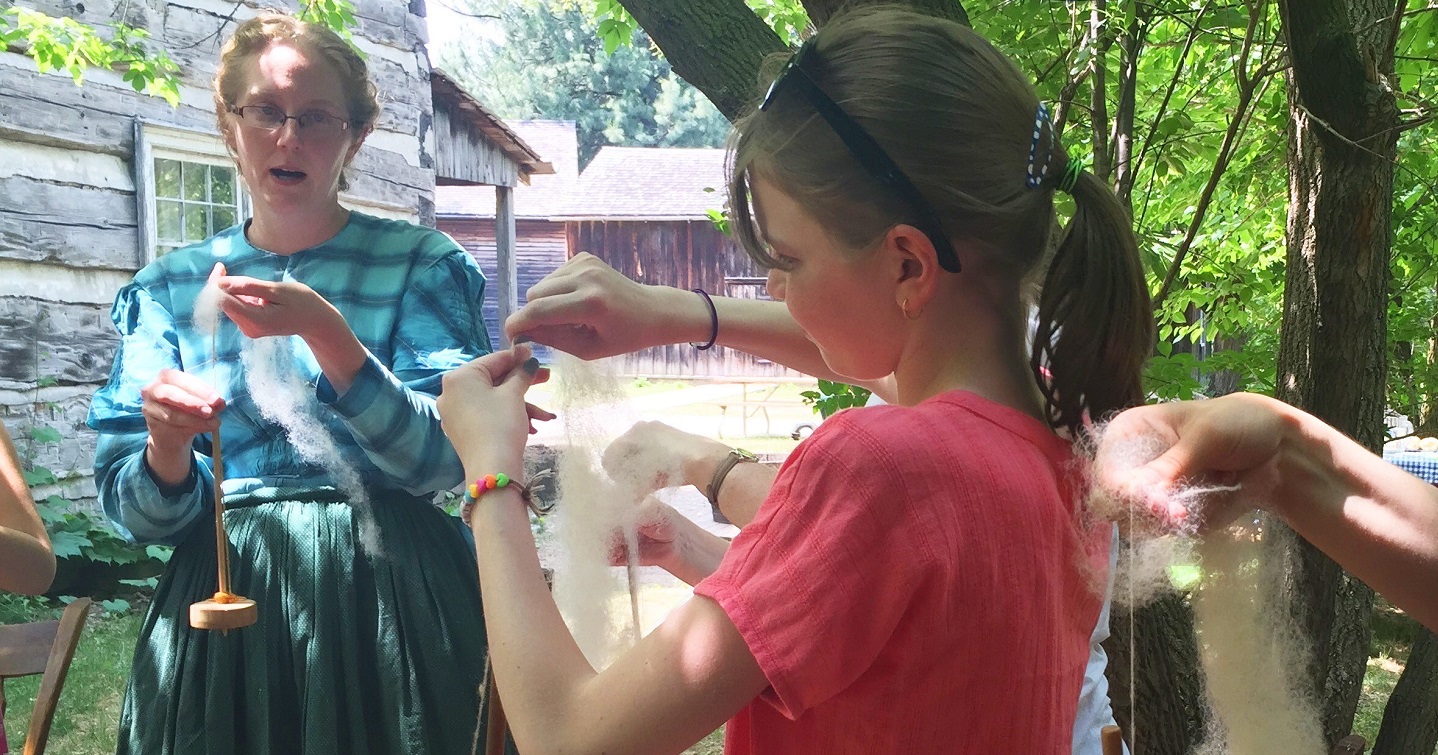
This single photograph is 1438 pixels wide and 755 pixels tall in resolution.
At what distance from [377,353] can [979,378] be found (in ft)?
3.41

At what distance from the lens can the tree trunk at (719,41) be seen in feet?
7.47

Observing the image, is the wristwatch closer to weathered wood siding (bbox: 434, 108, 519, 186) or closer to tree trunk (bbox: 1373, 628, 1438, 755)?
tree trunk (bbox: 1373, 628, 1438, 755)

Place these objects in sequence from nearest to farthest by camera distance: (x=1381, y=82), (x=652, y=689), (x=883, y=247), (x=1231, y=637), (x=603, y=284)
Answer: (x=652, y=689), (x=883, y=247), (x=1231, y=637), (x=603, y=284), (x=1381, y=82)

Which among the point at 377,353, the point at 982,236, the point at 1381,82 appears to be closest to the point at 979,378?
the point at 982,236

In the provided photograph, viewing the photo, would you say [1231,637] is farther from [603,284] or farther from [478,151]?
[478,151]

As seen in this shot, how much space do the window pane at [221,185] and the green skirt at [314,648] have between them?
5.31 m

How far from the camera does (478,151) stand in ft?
38.7

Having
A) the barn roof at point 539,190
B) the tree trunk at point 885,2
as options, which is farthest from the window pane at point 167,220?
the barn roof at point 539,190

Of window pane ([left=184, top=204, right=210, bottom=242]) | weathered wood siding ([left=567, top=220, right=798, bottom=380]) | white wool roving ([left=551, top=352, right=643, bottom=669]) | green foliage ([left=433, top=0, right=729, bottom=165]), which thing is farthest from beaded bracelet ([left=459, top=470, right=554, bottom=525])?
green foliage ([left=433, top=0, right=729, bottom=165])

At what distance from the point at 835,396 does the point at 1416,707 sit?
5.20ft

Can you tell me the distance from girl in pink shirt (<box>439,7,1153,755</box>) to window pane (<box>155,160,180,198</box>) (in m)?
5.73

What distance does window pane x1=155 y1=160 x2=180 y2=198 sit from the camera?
240 inches

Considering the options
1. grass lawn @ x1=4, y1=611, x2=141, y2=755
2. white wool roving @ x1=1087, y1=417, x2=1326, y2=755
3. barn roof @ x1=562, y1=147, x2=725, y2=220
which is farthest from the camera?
barn roof @ x1=562, y1=147, x2=725, y2=220

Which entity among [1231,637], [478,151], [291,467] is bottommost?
[1231,637]
